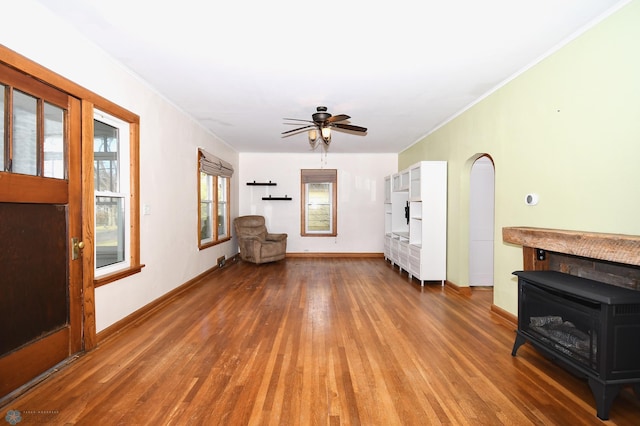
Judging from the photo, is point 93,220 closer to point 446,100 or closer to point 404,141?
point 446,100

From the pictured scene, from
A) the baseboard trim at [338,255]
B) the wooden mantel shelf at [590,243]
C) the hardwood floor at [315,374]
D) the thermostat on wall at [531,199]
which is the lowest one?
the hardwood floor at [315,374]

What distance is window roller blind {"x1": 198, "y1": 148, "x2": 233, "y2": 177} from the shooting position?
532 centimetres

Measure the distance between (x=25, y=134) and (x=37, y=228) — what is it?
26.4 inches

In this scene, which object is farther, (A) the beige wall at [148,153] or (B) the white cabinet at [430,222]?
(B) the white cabinet at [430,222]

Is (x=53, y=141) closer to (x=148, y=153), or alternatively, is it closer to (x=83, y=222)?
(x=83, y=222)

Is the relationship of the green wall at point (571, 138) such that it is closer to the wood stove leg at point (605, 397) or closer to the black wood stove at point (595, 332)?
the black wood stove at point (595, 332)

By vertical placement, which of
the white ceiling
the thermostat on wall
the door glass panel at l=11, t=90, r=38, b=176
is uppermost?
the white ceiling

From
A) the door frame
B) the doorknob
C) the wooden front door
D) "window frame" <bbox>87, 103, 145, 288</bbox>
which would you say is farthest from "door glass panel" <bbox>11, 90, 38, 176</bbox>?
the doorknob

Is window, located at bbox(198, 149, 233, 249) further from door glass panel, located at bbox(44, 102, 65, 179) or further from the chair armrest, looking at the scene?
door glass panel, located at bbox(44, 102, 65, 179)

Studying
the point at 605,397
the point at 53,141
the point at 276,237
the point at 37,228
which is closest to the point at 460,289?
the point at 605,397

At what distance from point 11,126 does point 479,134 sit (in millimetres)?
4669

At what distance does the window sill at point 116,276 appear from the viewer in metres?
2.76

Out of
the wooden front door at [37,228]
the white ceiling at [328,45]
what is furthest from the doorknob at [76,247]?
the white ceiling at [328,45]

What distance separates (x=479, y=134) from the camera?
4047mm
